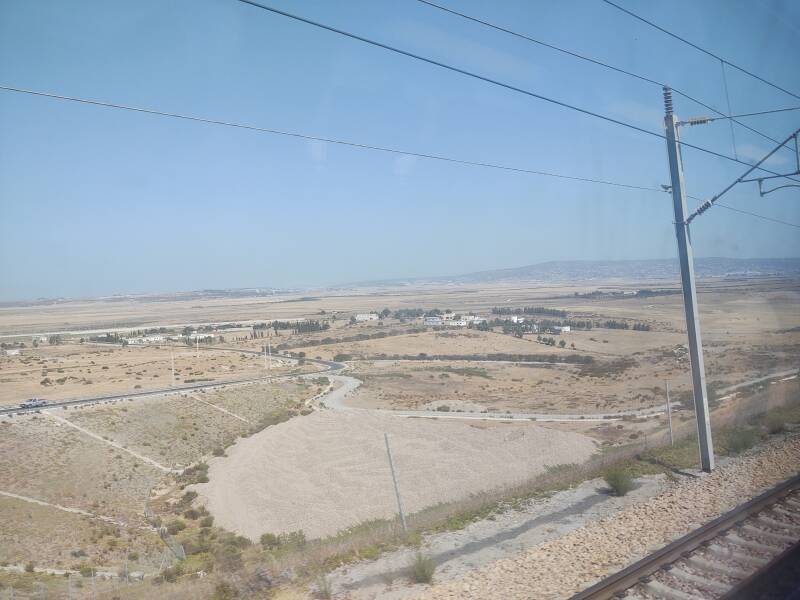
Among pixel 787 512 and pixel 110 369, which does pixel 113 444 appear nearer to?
pixel 787 512

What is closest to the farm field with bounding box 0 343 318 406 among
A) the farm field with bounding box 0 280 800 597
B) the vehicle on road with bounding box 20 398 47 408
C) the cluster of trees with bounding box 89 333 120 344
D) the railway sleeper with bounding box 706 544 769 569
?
the farm field with bounding box 0 280 800 597

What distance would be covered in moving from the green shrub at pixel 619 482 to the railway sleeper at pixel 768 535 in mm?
2737

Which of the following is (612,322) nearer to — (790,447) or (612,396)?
(612,396)

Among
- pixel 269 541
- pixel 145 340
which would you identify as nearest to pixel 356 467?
pixel 269 541

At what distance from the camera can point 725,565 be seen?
6609 mm

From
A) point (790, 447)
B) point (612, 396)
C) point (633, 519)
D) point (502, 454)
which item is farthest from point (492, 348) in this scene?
point (633, 519)

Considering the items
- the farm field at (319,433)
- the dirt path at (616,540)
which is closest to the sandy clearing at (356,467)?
the farm field at (319,433)

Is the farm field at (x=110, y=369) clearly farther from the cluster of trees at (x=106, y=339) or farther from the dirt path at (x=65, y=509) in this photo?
the dirt path at (x=65, y=509)

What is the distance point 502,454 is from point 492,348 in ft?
114

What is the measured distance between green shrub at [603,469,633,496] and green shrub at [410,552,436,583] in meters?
4.62

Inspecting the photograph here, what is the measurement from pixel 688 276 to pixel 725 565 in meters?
6.21

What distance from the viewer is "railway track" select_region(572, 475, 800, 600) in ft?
19.4

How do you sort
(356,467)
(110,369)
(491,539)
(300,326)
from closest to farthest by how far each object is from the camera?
(491,539) < (356,467) < (110,369) < (300,326)

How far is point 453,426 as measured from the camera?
27484 millimetres
